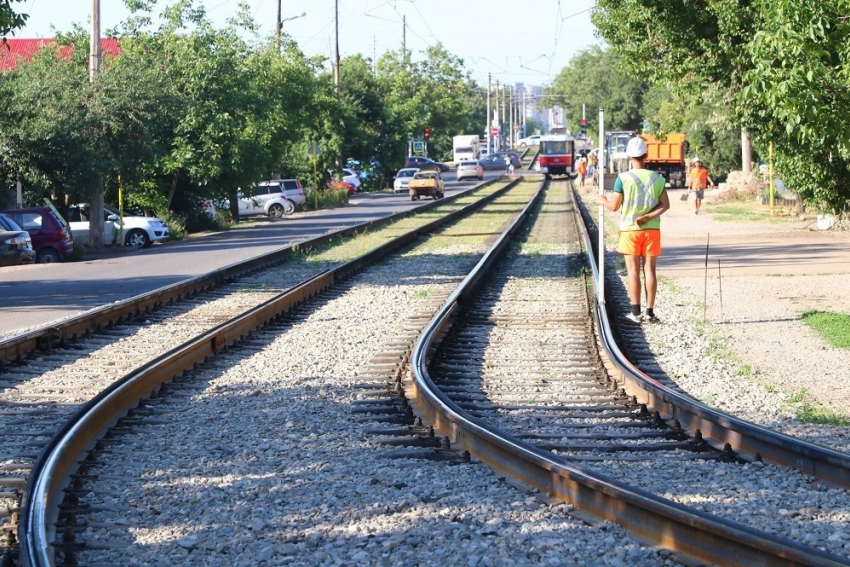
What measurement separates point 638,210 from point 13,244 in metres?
14.9

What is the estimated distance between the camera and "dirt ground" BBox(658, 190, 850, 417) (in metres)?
10.2

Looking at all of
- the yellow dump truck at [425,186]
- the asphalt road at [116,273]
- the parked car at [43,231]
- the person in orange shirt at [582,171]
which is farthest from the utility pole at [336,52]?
the parked car at [43,231]

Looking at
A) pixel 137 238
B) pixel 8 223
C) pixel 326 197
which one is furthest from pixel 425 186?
pixel 8 223

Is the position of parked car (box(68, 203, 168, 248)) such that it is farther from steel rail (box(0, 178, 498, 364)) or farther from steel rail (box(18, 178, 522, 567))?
steel rail (box(18, 178, 522, 567))

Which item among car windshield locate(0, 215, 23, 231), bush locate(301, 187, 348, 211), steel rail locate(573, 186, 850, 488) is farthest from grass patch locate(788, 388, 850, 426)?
bush locate(301, 187, 348, 211)

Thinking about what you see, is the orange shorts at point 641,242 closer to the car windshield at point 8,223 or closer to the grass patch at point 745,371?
the grass patch at point 745,371

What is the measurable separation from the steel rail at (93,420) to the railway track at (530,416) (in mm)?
60

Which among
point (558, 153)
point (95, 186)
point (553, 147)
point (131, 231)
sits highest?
point (553, 147)

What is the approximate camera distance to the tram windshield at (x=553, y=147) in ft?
261

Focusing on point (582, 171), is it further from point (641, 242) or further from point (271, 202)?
point (641, 242)

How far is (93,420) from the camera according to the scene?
25.4 ft

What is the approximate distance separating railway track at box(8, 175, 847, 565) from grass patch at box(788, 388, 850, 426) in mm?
1087

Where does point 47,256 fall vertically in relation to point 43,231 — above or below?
below

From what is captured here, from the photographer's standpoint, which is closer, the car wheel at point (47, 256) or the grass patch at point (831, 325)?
the grass patch at point (831, 325)
